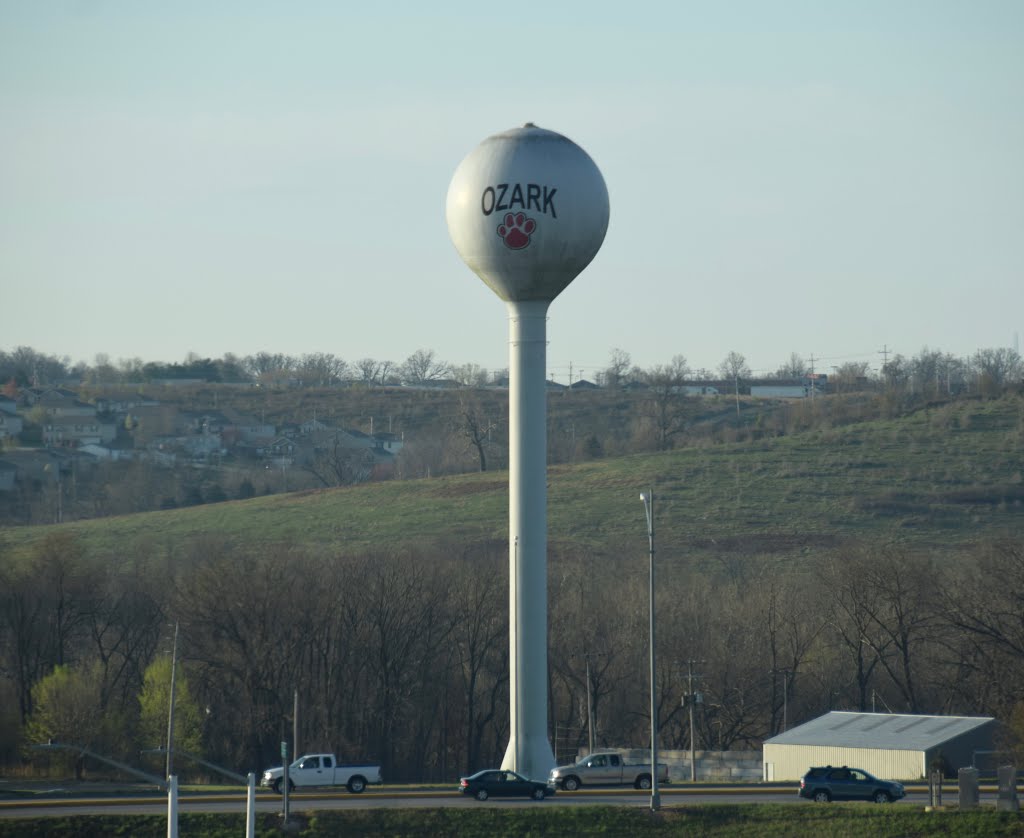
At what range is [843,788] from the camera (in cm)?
4034

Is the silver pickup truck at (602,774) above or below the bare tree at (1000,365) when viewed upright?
below

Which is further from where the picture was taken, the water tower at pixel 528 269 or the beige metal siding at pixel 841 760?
the beige metal siding at pixel 841 760

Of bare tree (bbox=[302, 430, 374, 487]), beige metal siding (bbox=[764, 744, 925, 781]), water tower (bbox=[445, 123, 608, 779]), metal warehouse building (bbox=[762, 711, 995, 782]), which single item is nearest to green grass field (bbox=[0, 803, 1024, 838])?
water tower (bbox=[445, 123, 608, 779])

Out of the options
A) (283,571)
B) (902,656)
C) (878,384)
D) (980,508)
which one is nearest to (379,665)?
(283,571)

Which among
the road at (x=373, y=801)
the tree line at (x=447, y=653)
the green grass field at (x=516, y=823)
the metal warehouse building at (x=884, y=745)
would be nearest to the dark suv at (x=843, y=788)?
the road at (x=373, y=801)

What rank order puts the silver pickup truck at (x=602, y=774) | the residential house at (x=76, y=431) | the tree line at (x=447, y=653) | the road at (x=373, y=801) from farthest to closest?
the residential house at (x=76, y=431) < the tree line at (x=447, y=653) < the silver pickup truck at (x=602, y=774) < the road at (x=373, y=801)

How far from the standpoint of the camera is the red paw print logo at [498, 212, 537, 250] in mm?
44906

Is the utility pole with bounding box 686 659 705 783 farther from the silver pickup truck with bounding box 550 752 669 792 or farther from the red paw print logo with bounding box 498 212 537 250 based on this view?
the red paw print logo with bounding box 498 212 537 250

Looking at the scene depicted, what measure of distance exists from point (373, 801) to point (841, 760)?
16.3m

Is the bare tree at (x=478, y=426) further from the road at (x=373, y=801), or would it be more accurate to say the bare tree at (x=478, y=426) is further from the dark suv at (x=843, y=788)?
the dark suv at (x=843, y=788)

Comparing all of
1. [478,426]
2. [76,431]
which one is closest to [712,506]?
[478,426]

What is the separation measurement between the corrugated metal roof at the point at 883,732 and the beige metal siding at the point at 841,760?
0.77ft

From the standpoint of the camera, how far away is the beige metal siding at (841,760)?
48.0m

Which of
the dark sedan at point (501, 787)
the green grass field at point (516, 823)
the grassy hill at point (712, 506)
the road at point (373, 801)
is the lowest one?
the green grass field at point (516, 823)
